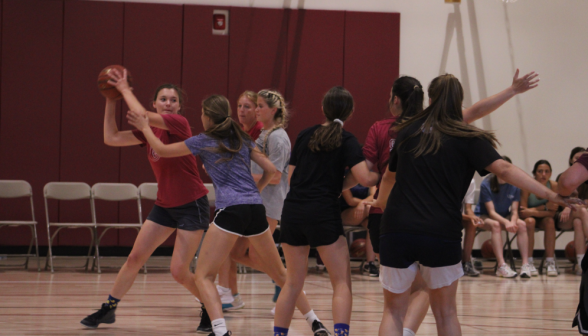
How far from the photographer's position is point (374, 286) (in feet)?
20.6

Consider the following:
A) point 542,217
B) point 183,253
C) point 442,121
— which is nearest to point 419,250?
point 442,121

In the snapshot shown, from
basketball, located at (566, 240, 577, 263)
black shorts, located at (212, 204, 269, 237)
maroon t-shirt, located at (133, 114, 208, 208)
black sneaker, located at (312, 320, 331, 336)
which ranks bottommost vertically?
basketball, located at (566, 240, 577, 263)

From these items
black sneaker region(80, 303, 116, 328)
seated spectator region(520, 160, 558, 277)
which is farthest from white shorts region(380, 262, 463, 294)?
seated spectator region(520, 160, 558, 277)

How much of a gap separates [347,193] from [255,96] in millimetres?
1849

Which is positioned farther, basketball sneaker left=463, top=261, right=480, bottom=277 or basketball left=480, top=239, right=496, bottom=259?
basketball left=480, top=239, right=496, bottom=259

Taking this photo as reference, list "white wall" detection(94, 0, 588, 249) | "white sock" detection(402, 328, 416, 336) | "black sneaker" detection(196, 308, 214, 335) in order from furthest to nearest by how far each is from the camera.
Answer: "white wall" detection(94, 0, 588, 249)
"black sneaker" detection(196, 308, 214, 335)
"white sock" detection(402, 328, 416, 336)

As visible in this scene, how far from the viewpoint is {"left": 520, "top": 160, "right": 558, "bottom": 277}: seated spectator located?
25.0 ft

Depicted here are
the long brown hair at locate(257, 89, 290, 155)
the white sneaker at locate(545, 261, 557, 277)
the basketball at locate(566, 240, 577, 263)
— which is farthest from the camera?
the basketball at locate(566, 240, 577, 263)

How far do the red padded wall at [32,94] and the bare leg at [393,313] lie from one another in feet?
23.3

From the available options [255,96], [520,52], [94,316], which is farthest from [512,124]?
[94,316]

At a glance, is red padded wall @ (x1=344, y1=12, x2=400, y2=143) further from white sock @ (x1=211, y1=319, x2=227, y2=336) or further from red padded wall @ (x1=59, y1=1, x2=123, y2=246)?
white sock @ (x1=211, y1=319, x2=227, y2=336)

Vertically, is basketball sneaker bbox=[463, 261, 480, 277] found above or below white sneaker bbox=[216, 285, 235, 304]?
below

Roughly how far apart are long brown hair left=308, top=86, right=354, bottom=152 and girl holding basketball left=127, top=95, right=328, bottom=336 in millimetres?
454

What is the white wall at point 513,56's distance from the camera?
367 inches
